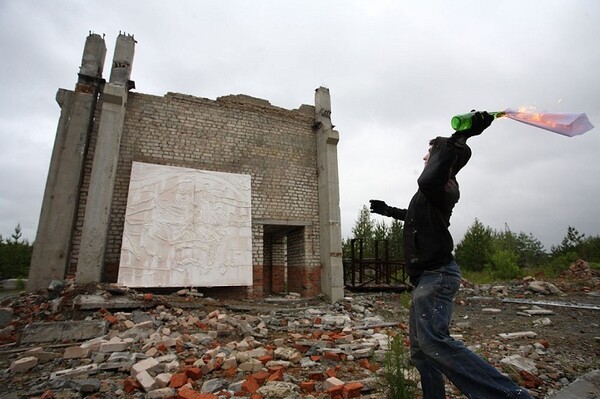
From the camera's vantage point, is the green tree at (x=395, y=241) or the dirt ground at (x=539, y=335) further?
the green tree at (x=395, y=241)

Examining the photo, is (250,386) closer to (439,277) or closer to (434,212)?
(439,277)

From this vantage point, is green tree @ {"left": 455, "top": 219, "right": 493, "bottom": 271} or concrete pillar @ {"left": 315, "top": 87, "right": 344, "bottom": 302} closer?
concrete pillar @ {"left": 315, "top": 87, "right": 344, "bottom": 302}

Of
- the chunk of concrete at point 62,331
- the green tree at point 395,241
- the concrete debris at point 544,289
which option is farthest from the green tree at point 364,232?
the chunk of concrete at point 62,331

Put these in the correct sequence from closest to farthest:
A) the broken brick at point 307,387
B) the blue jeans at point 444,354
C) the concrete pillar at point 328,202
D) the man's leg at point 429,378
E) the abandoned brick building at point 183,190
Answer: the blue jeans at point 444,354 < the man's leg at point 429,378 < the broken brick at point 307,387 < the abandoned brick building at point 183,190 < the concrete pillar at point 328,202

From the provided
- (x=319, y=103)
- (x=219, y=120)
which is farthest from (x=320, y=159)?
(x=219, y=120)

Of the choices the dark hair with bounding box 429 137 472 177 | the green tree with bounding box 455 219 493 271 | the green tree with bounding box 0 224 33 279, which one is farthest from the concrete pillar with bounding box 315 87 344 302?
the green tree with bounding box 0 224 33 279

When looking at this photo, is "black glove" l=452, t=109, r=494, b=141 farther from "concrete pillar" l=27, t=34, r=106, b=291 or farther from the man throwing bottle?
"concrete pillar" l=27, t=34, r=106, b=291

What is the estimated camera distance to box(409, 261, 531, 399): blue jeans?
1.60 meters

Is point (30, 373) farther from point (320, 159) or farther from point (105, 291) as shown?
point (320, 159)

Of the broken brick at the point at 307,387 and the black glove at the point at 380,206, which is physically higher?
the black glove at the point at 380,206

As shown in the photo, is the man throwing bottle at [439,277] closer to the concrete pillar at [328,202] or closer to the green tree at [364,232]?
the concrete pillar at [328,202]

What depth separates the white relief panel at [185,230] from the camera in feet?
23.0

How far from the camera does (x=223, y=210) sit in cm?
805

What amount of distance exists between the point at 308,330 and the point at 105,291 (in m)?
3.90
